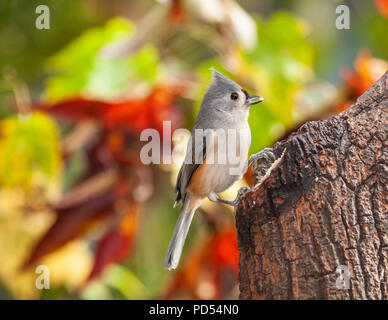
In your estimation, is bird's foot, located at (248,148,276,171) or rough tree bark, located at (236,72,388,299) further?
bird's foot, located at (248,148,276,171)

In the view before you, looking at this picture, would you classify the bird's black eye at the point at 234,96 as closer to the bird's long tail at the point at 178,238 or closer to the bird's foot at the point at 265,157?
the bird's long tail at the point at 178,238

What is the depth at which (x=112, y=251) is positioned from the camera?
168 cm

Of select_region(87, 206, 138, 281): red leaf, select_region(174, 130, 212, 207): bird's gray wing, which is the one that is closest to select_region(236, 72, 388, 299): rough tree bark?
select_region(174, 130, 212, 207): bird's gray wing

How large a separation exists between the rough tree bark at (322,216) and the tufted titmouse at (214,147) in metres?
0.31

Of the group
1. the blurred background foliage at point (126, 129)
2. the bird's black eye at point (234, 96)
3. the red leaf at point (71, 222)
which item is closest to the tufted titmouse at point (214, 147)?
the bird's black eye at point (234, 96)

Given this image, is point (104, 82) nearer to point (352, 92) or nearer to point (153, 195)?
point (153, 195)

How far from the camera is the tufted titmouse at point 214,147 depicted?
1.20 metres

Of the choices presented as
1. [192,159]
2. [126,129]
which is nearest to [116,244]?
[126,129]

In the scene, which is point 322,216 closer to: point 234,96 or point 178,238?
point 178,238

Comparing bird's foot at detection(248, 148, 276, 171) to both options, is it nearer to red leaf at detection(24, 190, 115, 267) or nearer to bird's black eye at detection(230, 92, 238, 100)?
bird's black eye at detection(230, 92, 238, 100)

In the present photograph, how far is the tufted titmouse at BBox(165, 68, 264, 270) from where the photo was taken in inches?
47.4

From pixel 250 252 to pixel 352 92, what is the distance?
937 millimetres

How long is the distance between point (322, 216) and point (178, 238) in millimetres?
432
